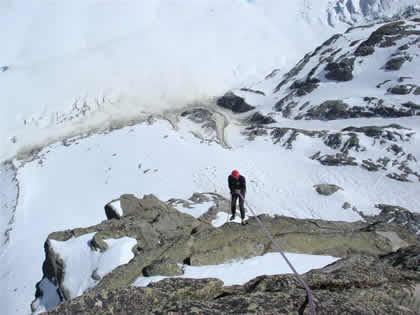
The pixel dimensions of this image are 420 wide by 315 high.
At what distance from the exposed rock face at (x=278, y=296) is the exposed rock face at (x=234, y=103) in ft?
230

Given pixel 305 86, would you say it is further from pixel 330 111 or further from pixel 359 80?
pixel 330 111

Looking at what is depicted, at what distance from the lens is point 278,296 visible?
177 inches

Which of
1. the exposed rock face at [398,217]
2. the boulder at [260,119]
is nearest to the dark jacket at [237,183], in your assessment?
the exposed rock face at [398,217]

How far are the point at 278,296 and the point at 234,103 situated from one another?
249ft

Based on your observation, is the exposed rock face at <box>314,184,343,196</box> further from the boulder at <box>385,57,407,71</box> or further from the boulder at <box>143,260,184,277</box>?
the boulder at <box>385,57,407,71</box>

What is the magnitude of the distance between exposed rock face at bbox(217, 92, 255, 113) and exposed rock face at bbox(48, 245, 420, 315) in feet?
230

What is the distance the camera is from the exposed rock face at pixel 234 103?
246 feet

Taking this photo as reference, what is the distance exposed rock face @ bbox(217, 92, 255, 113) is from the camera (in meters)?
74.8

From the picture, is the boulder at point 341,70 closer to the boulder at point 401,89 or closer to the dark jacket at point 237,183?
the boulder at point 401,89

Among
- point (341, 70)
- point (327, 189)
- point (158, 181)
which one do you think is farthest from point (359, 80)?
point (158, 181)

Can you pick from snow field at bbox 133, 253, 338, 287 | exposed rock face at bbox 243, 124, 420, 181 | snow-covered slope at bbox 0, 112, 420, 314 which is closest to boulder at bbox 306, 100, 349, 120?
snow-covered slope at bbox 0, 112, 420, 314

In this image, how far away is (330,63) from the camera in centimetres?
6894

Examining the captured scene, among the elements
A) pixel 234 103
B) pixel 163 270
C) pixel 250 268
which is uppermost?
pixel 163 270

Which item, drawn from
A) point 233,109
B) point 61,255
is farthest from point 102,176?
point 233,109
